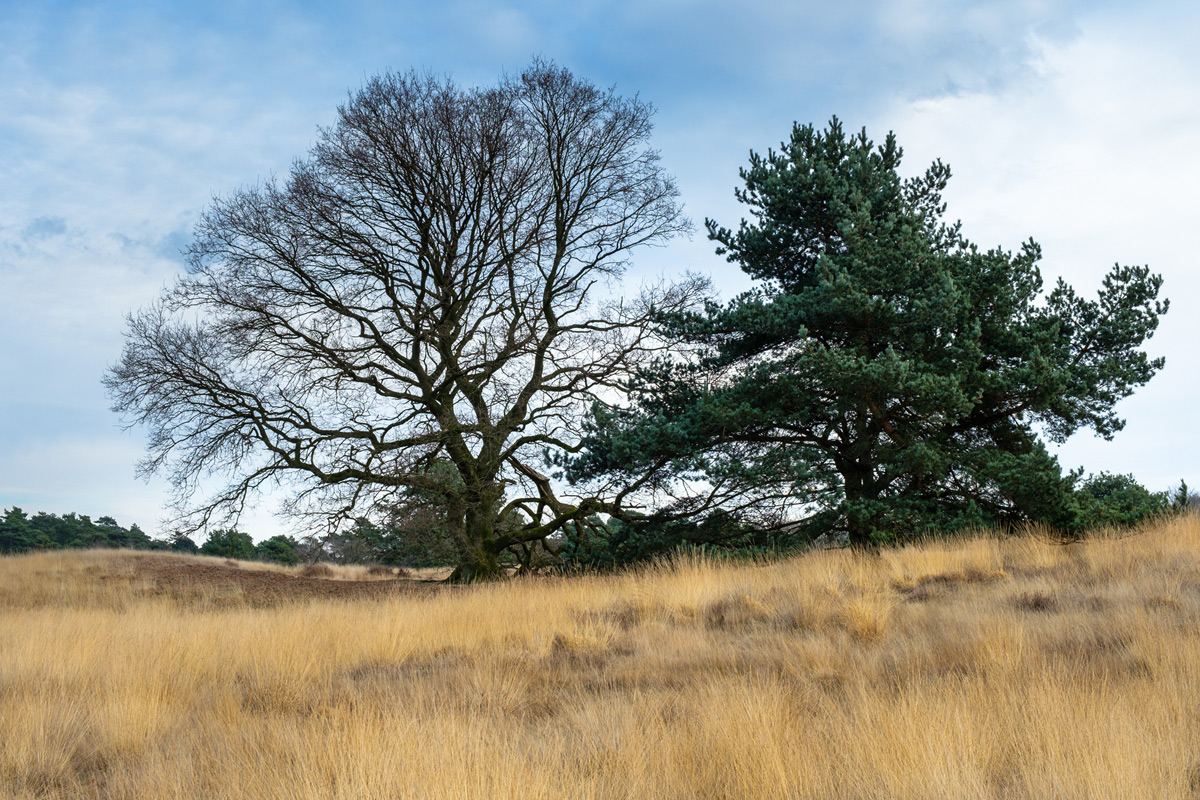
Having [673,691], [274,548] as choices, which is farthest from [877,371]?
[274,548]

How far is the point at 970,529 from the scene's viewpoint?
1155cm

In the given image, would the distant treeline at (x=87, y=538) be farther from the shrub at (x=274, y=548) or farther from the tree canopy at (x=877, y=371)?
the tree canopy at (x=877, y=371)

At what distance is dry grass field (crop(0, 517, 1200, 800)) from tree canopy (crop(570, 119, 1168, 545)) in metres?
2.82

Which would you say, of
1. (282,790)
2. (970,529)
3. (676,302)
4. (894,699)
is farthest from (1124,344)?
(282,790)

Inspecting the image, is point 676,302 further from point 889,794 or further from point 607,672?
point 889,794

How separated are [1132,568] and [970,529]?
378 centimetres

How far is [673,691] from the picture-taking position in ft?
15.9

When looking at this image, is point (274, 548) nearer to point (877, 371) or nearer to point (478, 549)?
point (478, 549)

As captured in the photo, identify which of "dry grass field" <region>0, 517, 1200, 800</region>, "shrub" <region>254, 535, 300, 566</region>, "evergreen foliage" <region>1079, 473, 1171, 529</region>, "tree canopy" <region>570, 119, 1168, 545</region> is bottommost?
"shrub" <region>254, 535, 300, 566</region>

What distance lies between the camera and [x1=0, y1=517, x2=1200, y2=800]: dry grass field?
3.26 metres

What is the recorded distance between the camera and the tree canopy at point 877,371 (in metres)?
11.8

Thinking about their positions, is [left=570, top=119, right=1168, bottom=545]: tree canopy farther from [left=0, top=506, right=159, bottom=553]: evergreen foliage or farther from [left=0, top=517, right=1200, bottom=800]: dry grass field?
[left=0, top=506, right=159, bottom=553]: evergreen foliage

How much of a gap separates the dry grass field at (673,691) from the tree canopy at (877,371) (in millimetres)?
2825

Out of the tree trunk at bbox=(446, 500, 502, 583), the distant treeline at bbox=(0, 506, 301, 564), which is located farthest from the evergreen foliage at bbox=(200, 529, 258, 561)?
the tree trunk at bbox=(446, 500, 502, 583)
